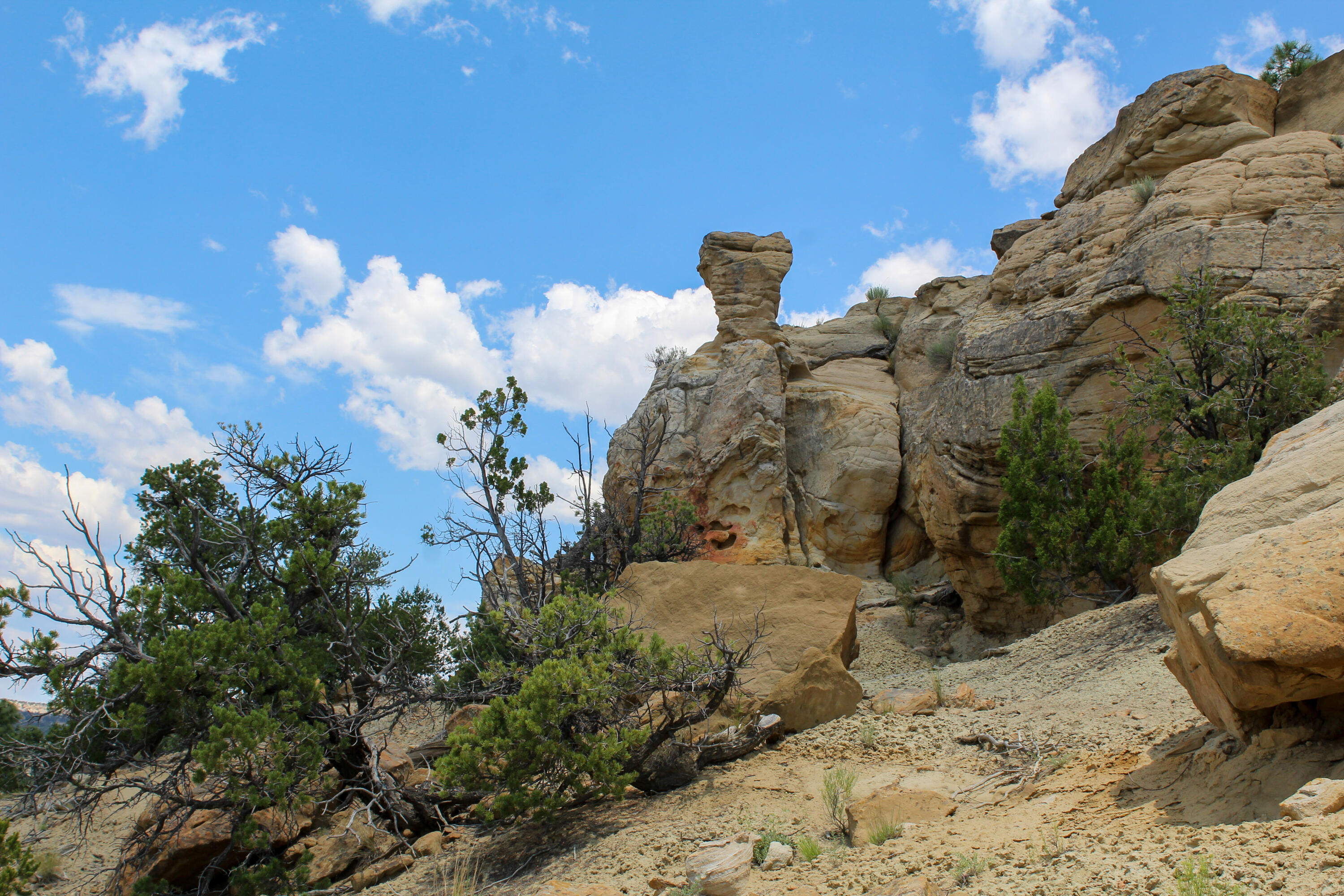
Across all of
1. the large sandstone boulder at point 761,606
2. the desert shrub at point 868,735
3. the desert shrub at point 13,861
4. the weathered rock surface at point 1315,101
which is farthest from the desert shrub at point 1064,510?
the desert shrub at point 13,861

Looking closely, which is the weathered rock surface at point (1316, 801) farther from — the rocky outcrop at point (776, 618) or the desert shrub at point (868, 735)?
the rocky outcrop at point (776, 618)

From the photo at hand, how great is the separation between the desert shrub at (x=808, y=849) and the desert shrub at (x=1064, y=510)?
341 inches

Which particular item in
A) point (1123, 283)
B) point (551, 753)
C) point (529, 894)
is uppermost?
point (1123, 283)

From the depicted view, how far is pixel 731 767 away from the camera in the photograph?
7.39 metres

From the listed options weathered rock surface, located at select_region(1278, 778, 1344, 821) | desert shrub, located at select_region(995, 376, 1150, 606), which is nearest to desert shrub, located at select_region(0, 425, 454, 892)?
weathered rock surface, located at select_region(1278, 778, 1344, 821)

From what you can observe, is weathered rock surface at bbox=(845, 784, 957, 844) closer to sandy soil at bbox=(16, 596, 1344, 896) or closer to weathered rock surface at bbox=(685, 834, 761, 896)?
sandy soil at bbox=(16, 596, 1344, 896)

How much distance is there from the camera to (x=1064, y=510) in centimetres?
1283

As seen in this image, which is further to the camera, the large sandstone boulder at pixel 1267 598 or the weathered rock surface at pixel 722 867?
the weathered rock surface at pixel 722 867

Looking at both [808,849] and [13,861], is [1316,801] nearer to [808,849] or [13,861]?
[808,849]

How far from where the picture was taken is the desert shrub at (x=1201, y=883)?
9.91 feet

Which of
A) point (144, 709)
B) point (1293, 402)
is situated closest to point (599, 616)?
point (144, 709)

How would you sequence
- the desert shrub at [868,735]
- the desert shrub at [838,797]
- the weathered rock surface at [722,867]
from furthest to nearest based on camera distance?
the desert shrub at [868,735] < the desert shrub at [838,797] < the weathered rock surface at [722,867]

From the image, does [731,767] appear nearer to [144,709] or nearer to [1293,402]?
[144,709]

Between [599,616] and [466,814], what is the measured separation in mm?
2621
